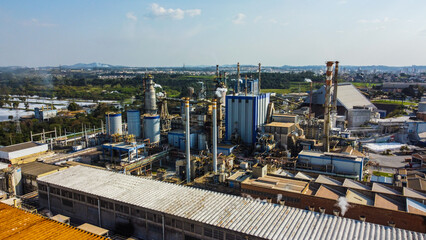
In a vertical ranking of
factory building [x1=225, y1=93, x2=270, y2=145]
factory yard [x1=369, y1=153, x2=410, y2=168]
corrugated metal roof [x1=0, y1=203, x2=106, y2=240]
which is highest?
factory building [x1=225, y1=93, x2=270, y2=145]

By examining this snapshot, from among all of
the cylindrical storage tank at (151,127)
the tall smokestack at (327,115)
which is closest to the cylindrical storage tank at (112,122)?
the cylindrical storage tank at (151,127)

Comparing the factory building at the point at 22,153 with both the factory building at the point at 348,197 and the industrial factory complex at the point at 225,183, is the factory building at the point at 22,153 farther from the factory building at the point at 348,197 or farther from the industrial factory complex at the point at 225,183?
the factory building at the point at 348,197

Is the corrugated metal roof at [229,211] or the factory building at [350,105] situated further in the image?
the factory building at [350,105]

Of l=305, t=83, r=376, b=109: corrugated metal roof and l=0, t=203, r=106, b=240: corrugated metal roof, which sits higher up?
l=305, t=83, r=376, b=109: corrugated metal roof

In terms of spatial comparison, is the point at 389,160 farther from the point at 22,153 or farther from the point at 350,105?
the point at 22,153

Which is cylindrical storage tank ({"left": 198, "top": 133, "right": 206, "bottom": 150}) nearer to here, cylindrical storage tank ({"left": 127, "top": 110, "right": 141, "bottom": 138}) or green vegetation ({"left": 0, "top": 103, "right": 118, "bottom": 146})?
cylindrical storage tank ({"left": 127, "top": 110, "right": 141, "bottom": 138})

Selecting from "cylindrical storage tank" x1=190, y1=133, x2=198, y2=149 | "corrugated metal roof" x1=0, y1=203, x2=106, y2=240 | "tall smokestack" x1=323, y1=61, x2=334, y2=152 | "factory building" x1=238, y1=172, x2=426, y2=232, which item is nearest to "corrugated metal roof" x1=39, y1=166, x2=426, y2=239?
"factory building" x1=238, y1=172, x2=426, y2=232

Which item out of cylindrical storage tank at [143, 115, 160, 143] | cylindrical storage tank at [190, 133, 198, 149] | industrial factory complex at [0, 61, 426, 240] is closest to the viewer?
industrial factory complex at [0, 61, 426, 240]
